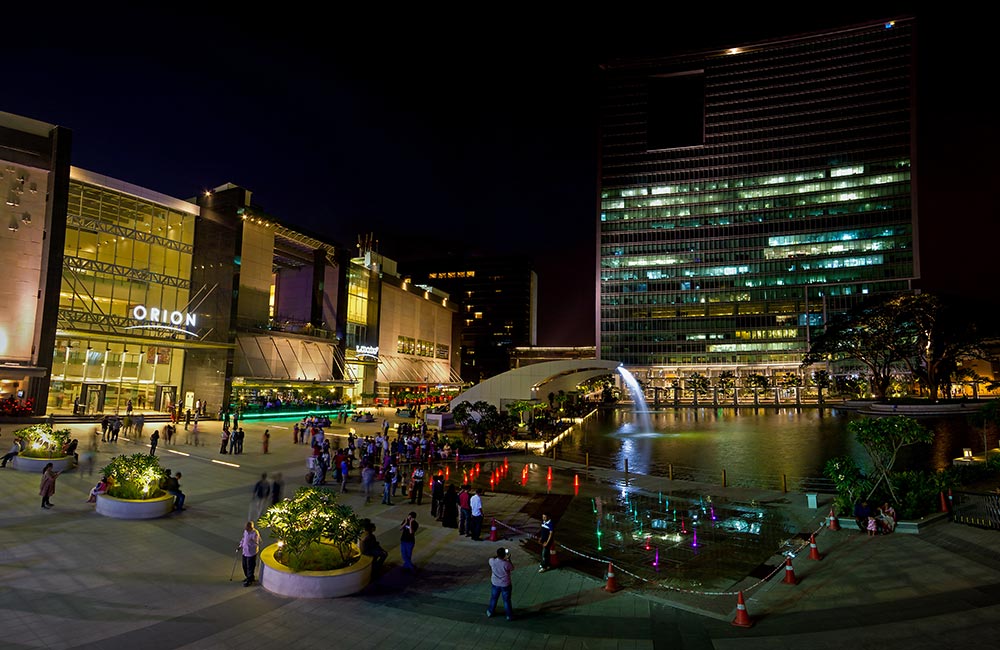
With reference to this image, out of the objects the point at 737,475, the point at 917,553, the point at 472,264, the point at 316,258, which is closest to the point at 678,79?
the point at 472,264

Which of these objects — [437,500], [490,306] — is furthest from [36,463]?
[490,306]

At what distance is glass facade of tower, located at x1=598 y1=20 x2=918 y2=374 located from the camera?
128125mm

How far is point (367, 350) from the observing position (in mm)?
74875

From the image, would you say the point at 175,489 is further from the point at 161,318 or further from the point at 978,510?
the point at 161,318

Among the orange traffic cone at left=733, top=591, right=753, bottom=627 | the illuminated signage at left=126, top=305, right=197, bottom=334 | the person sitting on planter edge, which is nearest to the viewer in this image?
the orange traffic cone at left=733, top=591, right=753, bottom=627

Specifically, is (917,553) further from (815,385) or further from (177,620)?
(815,385)

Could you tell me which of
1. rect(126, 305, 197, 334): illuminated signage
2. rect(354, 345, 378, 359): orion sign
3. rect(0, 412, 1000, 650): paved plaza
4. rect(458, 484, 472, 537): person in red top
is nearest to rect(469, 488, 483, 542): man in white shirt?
rect(458, 484, 472, 537): person in red top

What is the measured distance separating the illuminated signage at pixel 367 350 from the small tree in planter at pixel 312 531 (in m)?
63.2

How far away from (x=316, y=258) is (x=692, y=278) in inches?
4129

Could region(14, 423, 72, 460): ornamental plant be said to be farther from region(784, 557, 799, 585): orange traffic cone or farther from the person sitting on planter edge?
region(784, 557, 799, 585): orange traffic cone

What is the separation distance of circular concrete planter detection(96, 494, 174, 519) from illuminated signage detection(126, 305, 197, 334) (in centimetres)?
3497

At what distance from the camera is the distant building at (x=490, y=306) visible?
603ft

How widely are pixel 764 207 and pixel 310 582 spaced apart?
493 ft

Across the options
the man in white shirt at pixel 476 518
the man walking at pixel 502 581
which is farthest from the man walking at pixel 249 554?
the man in white shirt at pixel 476 518
